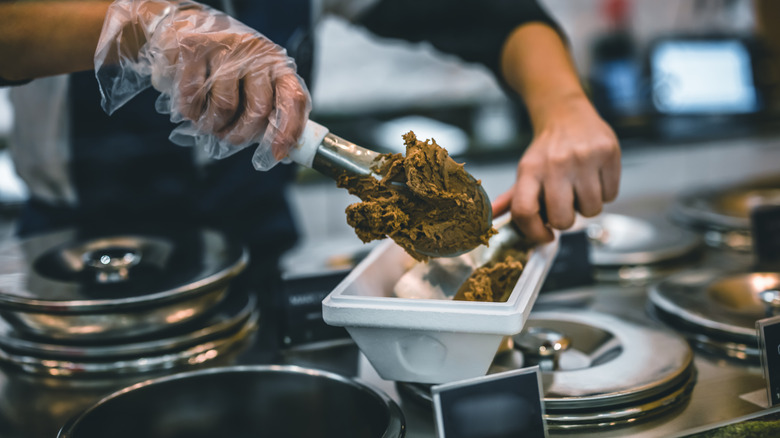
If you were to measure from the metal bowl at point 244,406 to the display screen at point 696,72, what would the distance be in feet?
9.56

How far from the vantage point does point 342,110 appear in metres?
3.30

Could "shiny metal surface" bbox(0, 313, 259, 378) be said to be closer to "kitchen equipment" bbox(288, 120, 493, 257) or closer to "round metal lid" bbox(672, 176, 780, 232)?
"kitchen equipment" bbox(288, 120, 493, 257)

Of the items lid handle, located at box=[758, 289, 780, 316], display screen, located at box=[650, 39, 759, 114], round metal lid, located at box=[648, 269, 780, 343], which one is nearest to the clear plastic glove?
round metal lid, located at box=[648, 269, 780, 343]

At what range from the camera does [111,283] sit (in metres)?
0.97

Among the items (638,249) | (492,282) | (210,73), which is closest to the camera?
(210,73)

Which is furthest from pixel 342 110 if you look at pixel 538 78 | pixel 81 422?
pixel 81 422

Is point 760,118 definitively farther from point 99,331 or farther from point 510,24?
point 99,331

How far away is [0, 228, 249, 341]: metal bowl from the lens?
0.92 m

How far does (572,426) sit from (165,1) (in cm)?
69

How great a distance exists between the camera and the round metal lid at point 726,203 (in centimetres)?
145

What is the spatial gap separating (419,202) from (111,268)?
48cm

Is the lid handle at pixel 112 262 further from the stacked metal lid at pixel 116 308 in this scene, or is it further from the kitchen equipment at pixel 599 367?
the kitchen equipment at pixel 599 367

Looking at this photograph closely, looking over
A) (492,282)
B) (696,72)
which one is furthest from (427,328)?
(696,72)

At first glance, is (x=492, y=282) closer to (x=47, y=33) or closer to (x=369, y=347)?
(x=369, y=347)
